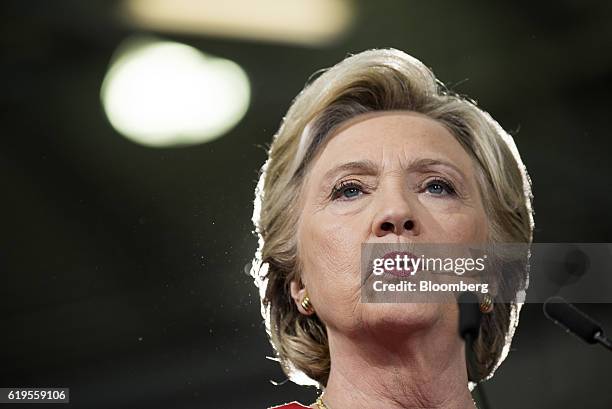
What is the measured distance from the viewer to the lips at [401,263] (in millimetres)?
1730

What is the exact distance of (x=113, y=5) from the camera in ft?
7.57

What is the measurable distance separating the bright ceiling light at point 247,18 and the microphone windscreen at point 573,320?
105 centimetres

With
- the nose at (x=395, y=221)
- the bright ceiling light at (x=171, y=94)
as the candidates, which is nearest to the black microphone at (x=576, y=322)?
the nose at (x=395, y=221)

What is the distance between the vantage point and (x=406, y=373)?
1.78 m

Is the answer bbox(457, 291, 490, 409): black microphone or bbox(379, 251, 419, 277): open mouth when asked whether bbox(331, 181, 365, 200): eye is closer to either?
bbox(379, 251, 419, 277): open mouth

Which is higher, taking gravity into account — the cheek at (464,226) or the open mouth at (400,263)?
the cheek at (464,226)

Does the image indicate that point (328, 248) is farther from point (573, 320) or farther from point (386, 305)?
point (573, 320)

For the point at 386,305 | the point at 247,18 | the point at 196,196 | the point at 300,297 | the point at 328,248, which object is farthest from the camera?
the point at 247,18

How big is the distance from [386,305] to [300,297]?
0.29 metres

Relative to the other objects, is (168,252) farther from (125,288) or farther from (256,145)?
(256,145)

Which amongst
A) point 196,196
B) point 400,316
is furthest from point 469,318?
point 196,196

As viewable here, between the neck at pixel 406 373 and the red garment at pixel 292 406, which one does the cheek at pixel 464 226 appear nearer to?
the neck at pixel 406 373

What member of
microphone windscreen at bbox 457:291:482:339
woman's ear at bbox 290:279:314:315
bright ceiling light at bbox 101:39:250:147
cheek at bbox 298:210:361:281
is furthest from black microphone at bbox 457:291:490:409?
bright ceiling light at bbox 101:39:250:147

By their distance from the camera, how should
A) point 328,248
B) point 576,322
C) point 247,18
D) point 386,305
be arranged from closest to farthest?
1. point 576,322
2. point 386,305
3. point 328,248
4. point 247,18
